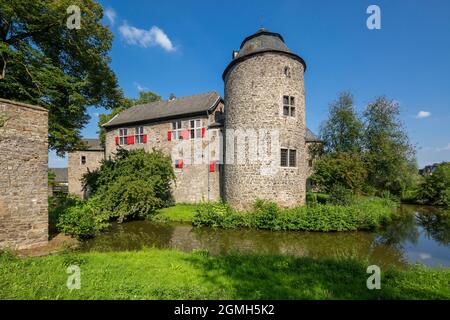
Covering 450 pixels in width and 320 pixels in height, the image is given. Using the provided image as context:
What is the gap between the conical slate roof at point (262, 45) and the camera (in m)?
12.3

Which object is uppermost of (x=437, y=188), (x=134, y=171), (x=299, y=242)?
(x=134, y=171)

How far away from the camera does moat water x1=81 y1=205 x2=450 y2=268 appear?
782 cm

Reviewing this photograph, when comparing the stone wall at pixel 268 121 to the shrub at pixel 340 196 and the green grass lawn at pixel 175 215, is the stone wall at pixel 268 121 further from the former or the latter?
the green grass lawn at pixel 175 215

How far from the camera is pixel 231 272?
492 centimetres

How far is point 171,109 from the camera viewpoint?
18.9 metres

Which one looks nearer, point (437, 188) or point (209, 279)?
point (209, 279)

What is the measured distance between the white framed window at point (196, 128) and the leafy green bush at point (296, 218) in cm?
654

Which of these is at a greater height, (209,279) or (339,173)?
(339,173)

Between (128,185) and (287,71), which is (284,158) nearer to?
(287,71)

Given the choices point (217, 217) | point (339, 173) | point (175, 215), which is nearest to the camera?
point (217, 217)

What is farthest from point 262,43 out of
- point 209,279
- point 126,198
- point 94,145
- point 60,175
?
point 60,175

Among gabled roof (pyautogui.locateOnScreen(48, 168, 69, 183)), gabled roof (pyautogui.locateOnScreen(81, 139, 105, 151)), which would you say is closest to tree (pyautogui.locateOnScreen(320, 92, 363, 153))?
gabled roof (pyautogui.locateOnScreen(81, 139, 105, 151))

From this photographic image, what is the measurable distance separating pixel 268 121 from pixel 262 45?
14.7ft
